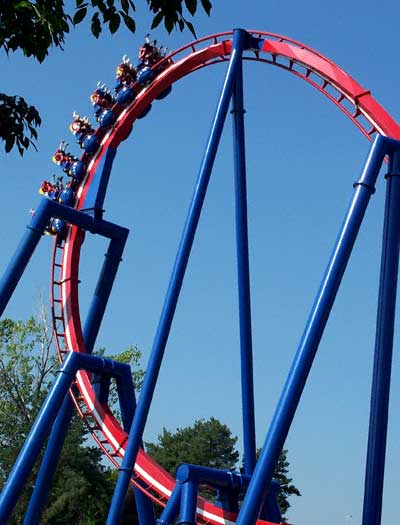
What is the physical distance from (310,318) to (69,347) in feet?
17.6

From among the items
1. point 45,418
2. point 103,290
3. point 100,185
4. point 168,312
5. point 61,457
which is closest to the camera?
point 168,312

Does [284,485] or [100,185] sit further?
[284,485]

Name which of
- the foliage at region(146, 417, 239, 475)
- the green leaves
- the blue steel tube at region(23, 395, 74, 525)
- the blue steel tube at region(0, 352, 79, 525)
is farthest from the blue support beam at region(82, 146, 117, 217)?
the foliage at region(146, 417, 239, 475)

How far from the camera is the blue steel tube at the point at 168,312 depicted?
10367 millimetres

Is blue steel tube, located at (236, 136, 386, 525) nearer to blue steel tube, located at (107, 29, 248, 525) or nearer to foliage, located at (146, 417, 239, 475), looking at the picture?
blue steel tube, located at (107, 29, 248, 525)

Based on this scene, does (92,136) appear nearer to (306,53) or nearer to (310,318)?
(306,53)

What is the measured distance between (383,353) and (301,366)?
1050 millimetres

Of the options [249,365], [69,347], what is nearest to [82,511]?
[69,347]

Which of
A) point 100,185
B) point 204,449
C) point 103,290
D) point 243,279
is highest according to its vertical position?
Result: point 204,449

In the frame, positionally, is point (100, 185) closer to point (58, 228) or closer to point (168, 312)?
point (58, 228)

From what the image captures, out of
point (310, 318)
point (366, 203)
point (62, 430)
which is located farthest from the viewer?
point (62, 430)

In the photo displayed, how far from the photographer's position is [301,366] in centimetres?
797

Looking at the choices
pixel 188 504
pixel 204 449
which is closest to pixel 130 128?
pixel 188 504

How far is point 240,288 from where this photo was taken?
10945 millimetres
